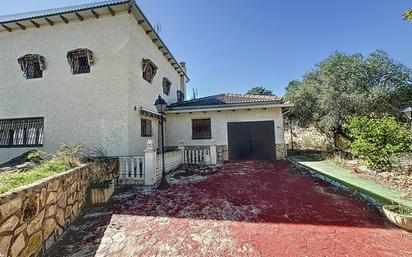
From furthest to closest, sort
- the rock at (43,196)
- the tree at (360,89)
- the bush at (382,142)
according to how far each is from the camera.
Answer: the tree at (360,89) < the bush at (382,142) < the rock at (43,196)

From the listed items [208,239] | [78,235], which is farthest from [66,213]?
[208,239]

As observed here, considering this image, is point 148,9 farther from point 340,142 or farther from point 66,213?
point 340,142

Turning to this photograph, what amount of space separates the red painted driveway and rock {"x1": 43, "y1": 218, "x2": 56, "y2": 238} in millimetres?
260

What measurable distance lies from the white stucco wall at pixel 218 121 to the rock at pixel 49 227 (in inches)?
384

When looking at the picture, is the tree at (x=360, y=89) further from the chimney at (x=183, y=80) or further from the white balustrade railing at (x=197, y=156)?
the chimney at (x=183, y=80)

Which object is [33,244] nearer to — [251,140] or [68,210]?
[68,210]

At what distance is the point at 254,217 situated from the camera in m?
4.14

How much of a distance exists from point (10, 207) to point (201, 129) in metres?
10.9

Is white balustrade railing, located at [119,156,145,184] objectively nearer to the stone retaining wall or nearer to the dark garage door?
the stone retaining wall

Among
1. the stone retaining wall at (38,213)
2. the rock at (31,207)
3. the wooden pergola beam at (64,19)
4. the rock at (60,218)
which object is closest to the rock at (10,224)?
the stone retaining wall at (38,213)

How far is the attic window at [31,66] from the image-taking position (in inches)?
369

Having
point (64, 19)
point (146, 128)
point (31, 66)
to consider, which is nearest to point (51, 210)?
point (146, 128)

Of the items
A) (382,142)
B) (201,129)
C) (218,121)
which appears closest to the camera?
(382,142)

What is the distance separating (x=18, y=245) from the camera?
2613mm
